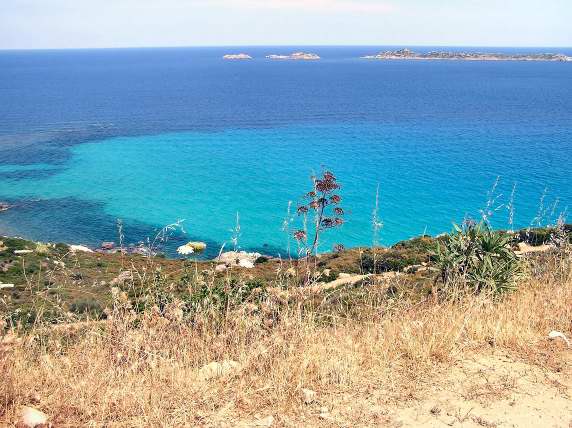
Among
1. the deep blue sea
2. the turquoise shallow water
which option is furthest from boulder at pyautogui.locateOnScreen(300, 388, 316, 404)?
Result: the turquoise shallow water

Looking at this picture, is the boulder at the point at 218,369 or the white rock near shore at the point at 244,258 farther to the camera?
the white rock near shore at the point at 244,258

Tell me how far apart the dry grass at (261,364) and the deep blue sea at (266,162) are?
793 centimetres

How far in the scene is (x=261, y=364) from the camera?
4.52 meters

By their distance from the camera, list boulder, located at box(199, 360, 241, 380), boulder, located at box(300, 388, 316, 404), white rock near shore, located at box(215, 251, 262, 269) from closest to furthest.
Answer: boulder, located at box(300, 388, 316, 404) → boulder, located at box(199, 360, 241, 380) → white rock near shore, located at box(215, 251, 262, 269)

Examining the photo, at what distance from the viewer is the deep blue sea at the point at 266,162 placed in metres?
39.4

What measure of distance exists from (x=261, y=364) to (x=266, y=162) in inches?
2078

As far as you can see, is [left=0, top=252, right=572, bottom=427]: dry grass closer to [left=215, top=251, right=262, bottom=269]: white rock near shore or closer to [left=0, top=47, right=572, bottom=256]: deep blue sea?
[left=0, top=47, right=572, bottom=256]: deep blue sea

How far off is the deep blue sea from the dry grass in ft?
26.0

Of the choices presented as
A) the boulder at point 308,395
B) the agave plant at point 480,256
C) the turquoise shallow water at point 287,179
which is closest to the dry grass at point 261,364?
the boulder at point 308,395

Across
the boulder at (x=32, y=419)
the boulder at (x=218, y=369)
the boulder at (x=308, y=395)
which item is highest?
the boulder at (x=32, y=419)

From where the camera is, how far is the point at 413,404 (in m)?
4.16

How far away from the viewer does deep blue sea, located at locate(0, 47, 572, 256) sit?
129 feet

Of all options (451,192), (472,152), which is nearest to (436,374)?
(451,192)

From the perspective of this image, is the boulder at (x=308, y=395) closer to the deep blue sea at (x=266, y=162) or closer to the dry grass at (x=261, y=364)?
the dry grass at (x=261, y=364)
